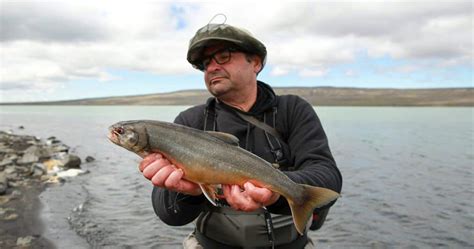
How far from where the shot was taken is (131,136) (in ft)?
14.2

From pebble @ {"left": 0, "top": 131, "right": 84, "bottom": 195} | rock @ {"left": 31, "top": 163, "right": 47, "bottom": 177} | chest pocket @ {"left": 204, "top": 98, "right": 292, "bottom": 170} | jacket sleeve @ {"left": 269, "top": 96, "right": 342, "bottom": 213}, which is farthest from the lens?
rock @ {"left": 31, "top": 163, "right": 47, "bottom": 177}

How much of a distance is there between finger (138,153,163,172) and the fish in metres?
0.08

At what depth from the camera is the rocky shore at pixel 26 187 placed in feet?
40.7

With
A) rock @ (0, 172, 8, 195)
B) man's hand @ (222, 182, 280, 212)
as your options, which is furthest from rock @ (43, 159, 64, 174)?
man's hand @ (222, 182, 280, 212)

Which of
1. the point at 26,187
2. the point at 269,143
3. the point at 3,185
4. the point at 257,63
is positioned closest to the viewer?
the point at 269,143

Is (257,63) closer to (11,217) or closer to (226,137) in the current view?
(226,137)

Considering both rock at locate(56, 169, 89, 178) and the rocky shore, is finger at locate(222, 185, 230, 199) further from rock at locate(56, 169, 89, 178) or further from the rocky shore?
rock at locate(56, 169, 89, 178)

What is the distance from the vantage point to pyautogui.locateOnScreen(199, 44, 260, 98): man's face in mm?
4980

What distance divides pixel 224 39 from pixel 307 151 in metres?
1.54

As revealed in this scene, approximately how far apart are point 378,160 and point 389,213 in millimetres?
14625

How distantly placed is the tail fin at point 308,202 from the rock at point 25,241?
10.1 m

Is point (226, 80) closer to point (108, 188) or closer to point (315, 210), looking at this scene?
point (315, 210)

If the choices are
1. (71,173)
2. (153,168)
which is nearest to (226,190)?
(153,168)

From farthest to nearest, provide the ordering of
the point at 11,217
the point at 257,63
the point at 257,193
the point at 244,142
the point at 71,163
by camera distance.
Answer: the point at 71,163 < the point at 11,217 < the point at 257,63 < the point at 244,142 < the point at 257,193
